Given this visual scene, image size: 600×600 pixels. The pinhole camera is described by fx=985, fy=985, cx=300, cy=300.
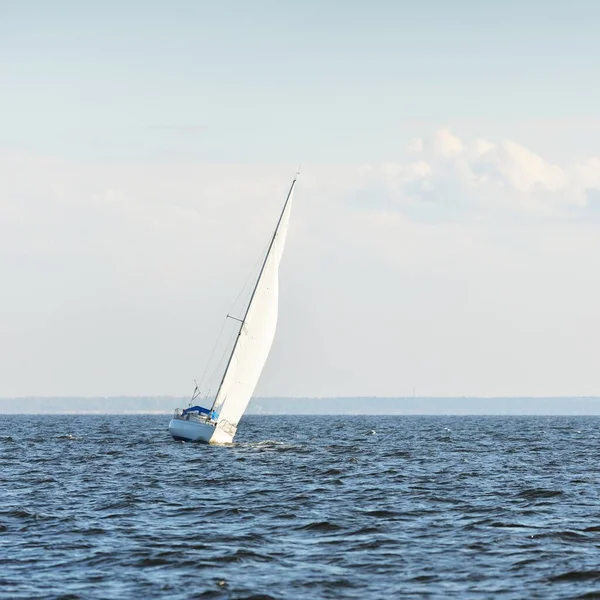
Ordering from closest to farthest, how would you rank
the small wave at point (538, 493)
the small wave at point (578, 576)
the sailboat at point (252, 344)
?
the small wave at point (578, 576)
the small wave at point (538, 493)
the sailboat at point (252, 344)

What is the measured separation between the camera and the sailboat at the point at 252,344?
63188mm

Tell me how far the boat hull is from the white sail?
862 millimetres

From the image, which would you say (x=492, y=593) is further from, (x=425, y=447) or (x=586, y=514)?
(x=425, y=447)

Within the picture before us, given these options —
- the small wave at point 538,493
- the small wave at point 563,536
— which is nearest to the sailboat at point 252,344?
the small wave at point 538,493

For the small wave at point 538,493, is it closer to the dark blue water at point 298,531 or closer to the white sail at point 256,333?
the dark blue water at point 298,531

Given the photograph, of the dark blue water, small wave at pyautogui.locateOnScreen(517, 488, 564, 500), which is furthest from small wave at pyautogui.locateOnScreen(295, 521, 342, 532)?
small wave at pyautogui.locateOnScreen(517, 488, 564, 500)

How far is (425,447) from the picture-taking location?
7681cm

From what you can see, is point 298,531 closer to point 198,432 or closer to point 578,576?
point 578,576

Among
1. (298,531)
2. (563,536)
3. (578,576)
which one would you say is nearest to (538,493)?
(563,536)

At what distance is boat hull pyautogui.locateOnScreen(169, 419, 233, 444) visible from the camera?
212 feet

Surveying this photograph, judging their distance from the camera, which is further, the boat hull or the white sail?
the boat hull

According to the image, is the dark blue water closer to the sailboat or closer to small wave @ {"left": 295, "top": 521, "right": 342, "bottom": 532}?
small wave @ {"left": 295, "top": 521, "right": 342, "bottom": 532}

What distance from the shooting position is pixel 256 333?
63.3m

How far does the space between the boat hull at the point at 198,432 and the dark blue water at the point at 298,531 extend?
11.4m
